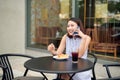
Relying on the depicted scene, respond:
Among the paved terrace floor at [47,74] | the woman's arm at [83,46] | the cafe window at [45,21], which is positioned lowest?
the paved terrace floor at [47,74]

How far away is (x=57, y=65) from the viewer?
3076 mm

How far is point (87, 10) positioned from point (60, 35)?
44.3 inches

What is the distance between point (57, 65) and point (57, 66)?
6 cm

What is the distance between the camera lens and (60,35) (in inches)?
276

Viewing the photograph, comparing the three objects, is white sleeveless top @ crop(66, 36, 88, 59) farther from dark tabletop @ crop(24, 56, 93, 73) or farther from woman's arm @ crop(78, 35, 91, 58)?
dark tabletop @ crop(24, 56, 93, 73)

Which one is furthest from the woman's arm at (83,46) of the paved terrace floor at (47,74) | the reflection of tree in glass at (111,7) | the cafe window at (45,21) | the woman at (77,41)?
the cafe window at (45,21)

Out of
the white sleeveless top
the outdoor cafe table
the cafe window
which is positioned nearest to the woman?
the white sleeveless top

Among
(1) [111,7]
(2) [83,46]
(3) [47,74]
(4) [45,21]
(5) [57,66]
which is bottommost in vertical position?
(3) [47,74]

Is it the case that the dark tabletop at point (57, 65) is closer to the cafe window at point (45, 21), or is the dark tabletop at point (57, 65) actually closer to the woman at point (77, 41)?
the woman at point (77, 41)

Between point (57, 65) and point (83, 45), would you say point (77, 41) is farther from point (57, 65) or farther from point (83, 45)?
point (57, 65)

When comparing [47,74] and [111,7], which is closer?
[47,74]

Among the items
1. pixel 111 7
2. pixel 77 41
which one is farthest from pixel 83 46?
pixel 111 7

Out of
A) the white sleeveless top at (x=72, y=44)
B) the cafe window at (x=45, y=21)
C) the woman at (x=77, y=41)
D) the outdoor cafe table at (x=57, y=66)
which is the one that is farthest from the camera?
the cafe window at (x=45, y=21)

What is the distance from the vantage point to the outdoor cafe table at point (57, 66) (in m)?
2.82
